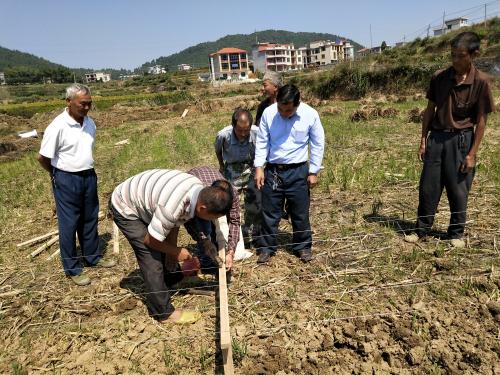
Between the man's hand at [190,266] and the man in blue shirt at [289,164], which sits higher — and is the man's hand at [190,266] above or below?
below

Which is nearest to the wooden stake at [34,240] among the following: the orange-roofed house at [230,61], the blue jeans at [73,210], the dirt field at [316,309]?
the dirt field at [316,309]

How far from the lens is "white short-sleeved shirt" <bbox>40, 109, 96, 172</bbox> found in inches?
143

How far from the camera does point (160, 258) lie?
3.19m

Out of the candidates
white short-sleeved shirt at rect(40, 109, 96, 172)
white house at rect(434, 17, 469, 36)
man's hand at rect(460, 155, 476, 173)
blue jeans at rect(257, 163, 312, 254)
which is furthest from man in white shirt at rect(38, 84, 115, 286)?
white house at rect(434, 17, 469, 36)

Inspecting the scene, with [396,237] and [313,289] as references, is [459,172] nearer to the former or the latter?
[396,237]

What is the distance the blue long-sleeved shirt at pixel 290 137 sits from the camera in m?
3.61

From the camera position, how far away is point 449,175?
3729 mm

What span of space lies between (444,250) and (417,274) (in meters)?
0.52

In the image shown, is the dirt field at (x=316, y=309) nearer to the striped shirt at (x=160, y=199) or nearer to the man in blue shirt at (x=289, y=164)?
the man in blue shirt at (x=289, y=164)

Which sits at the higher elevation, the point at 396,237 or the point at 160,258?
the point at 160,258

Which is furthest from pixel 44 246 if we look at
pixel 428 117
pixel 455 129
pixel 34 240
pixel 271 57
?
pixel 271 57

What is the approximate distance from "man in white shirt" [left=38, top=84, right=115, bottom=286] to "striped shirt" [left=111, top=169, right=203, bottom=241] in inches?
38.7

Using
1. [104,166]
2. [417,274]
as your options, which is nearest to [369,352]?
[417,274]

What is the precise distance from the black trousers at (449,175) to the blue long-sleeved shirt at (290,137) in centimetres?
116
